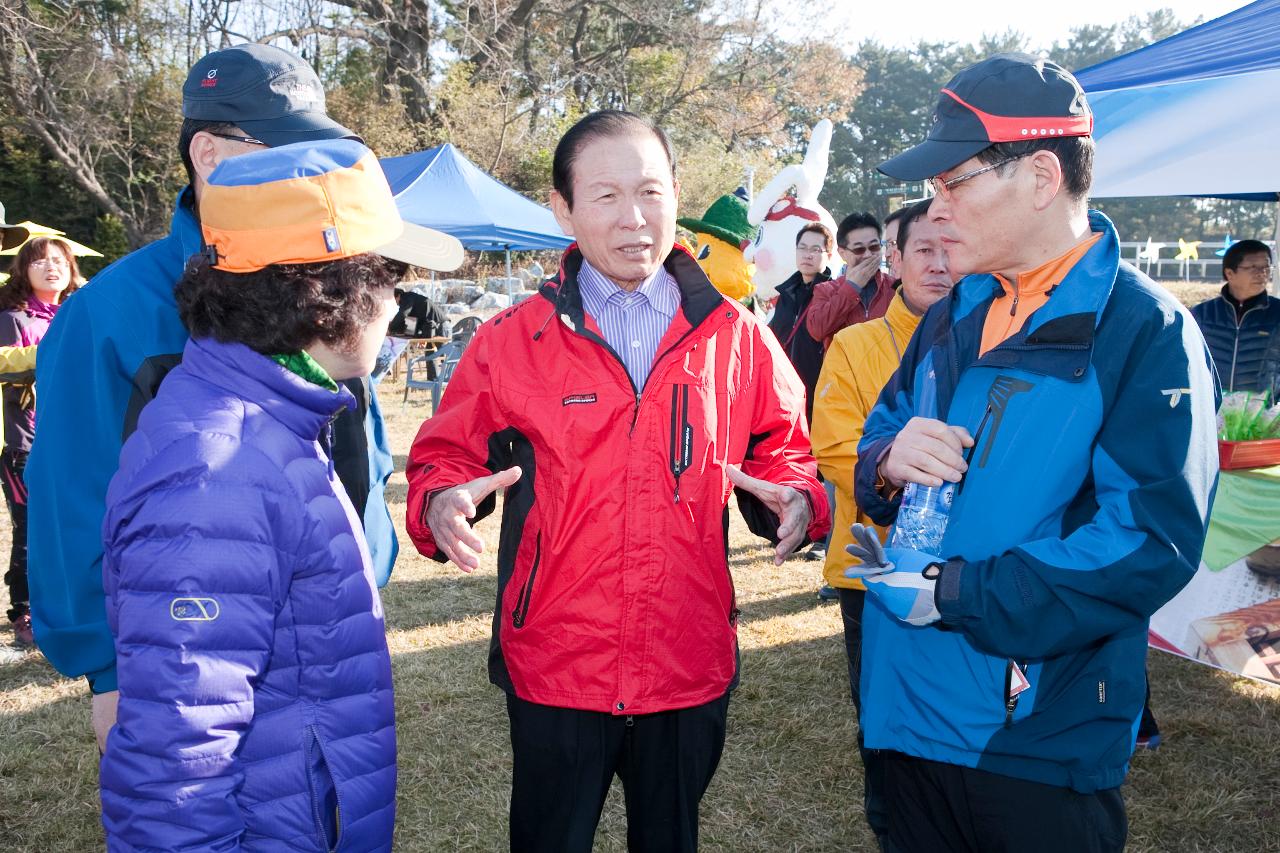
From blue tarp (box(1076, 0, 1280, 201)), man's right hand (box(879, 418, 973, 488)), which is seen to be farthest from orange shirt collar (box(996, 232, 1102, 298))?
blue tarp (box(1076, 0, 1280, 201))

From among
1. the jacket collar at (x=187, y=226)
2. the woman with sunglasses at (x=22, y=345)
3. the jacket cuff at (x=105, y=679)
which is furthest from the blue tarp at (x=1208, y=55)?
the woman with sunglasses at (x=22, y=345)

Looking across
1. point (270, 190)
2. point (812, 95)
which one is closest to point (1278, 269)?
point (270, 190)

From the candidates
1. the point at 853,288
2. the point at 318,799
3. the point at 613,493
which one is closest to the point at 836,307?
the point at 853,288

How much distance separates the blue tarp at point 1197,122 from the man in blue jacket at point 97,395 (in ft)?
9.35

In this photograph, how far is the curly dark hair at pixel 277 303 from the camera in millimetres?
1432

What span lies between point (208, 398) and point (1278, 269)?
6451mm

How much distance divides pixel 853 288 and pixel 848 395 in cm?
223

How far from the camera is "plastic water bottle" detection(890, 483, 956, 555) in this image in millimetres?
1613

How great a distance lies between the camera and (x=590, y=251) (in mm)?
2053

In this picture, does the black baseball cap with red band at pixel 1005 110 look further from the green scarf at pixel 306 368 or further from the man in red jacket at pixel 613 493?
the green scarf at pixel 306 368

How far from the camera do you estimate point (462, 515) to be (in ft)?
6.04

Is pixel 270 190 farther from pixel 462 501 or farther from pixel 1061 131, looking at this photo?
pixel 1061 131

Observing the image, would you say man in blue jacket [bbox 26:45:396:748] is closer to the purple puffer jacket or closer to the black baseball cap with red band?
the purple puffer jacket

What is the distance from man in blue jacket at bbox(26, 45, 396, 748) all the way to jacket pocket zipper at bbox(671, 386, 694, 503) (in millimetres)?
903
